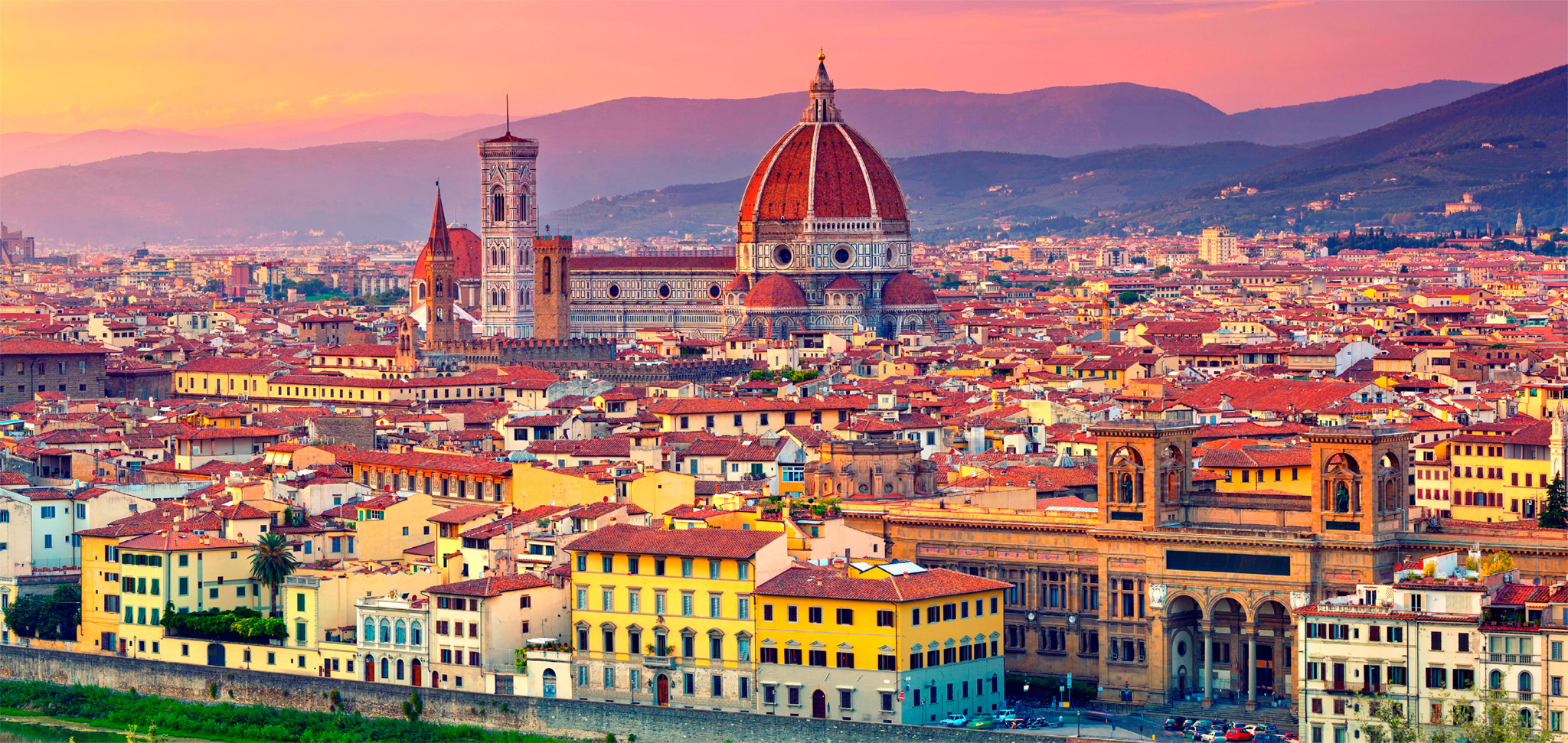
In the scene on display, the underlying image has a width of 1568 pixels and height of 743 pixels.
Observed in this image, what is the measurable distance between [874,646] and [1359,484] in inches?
353

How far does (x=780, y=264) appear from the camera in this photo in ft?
553

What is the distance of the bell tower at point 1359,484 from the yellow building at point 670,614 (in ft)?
31.6

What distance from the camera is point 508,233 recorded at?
561 feet

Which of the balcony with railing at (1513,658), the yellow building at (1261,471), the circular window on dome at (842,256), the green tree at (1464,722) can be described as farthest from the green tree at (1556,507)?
the circular window on dome at (842,256)

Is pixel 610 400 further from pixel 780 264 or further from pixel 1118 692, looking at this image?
pixel 780 264

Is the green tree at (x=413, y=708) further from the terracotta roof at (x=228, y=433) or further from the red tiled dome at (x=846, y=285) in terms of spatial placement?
the red tiled dome at (x=846, y=285)

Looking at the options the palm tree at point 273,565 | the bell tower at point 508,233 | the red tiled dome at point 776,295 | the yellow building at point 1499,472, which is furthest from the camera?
the bell tower at point 508,233

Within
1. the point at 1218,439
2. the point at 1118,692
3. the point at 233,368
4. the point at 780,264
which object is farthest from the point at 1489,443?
the point at 780,264

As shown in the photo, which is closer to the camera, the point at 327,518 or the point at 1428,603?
the point at 1428,603

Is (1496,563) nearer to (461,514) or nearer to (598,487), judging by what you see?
(598,487)

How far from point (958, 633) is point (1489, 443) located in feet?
76.5

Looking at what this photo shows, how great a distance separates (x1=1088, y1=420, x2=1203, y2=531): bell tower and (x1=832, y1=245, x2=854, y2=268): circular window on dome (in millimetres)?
112502

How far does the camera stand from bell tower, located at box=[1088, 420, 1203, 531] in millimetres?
52688

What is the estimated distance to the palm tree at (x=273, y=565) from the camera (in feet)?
189
